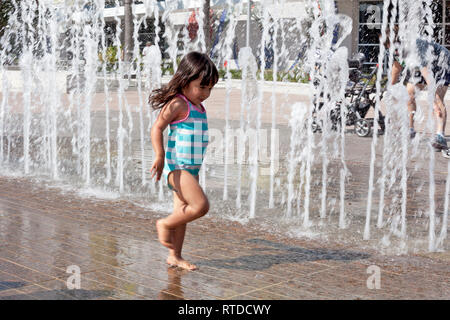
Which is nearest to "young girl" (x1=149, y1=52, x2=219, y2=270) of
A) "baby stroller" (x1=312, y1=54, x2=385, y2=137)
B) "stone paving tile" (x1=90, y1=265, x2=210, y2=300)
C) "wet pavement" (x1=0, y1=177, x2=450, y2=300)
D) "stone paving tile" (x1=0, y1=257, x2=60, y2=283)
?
"stone paving tile" (x1=90, y1=265, x2=210, y2=300)

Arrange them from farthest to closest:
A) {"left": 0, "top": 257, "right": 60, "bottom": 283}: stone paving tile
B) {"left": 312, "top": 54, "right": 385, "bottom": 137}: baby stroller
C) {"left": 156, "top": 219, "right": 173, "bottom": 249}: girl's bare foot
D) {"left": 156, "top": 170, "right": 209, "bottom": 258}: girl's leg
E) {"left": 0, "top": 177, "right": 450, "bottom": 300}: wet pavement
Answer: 1. {"left": 312, "top": 54, "right": 385, "bottom": 137}: baby stroller
2. {"left": 156, "top": 219, "right": 173, "bottom": 249}: girl's bare foot
3. {"left": 156, "top": 170, "right": 209, "bottom": 258}: girl's leg
4. {"left": 0, "top": 257, "right": 60, "bottom": 283}: stone paving tile
5. {"left": 0, "top": 177, "right": 450, "bottom": 300}: wet pavement

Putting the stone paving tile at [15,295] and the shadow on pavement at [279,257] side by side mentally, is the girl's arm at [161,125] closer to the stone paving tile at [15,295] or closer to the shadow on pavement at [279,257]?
the shadow on pavement at [279,257]

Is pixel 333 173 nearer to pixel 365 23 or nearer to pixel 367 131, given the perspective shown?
pixel 367 131

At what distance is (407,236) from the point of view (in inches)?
190

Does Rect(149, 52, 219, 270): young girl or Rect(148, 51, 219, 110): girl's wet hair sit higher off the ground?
Rect(148, 51, 219, 110): girl's wet hair

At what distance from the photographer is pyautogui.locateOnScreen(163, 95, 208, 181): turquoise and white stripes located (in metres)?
3.80

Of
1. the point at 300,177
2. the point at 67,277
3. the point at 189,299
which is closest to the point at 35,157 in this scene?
the point at 300,177

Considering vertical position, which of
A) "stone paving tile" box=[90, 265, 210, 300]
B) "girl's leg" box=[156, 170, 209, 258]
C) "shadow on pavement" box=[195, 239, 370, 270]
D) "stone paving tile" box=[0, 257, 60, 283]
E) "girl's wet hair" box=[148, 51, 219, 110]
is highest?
"girl's wet hair" box=[148, 51, 219, 110]

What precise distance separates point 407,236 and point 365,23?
2600cm

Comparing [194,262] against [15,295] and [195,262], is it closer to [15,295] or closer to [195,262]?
[195,262]

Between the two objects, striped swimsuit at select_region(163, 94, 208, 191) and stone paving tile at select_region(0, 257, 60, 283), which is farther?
striped swimsuit at select_region(163, 94, 208, 191)

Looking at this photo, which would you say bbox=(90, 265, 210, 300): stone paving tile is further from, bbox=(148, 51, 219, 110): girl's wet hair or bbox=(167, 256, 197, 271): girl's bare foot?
bbox=(148, 51, 219, 110): girl's wet hair

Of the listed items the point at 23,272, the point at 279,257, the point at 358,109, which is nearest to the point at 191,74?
the point at 279,257

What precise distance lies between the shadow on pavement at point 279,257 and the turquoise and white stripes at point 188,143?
0.61 m
